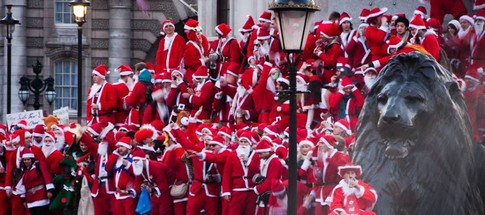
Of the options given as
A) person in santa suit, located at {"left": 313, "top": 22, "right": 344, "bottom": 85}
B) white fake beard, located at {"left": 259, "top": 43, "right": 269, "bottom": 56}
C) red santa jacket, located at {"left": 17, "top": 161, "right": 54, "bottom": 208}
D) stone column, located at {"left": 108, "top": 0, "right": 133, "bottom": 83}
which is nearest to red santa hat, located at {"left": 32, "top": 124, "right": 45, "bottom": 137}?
red santa jacket, located at {"left": 17, "top": 161, "right": 54, "bottom": 208}

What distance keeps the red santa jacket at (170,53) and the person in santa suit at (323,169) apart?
7063 millimetres

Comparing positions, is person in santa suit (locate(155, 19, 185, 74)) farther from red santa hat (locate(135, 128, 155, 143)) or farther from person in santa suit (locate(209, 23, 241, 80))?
red santa hat (locate(135, 128, 155, 143))

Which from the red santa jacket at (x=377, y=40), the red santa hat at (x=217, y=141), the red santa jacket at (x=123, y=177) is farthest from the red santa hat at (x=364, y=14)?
the red santa jacket at (x=123, y=177)

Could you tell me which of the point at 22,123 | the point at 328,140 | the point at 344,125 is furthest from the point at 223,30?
the point at 328,140

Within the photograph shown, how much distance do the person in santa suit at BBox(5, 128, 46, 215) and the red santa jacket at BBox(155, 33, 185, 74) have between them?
239 cm

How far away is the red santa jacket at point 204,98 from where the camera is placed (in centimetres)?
2603

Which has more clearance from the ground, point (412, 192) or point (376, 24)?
point (376, 24)

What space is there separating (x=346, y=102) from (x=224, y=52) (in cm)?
459

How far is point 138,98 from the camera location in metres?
27.0

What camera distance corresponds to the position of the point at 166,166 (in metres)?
24.6

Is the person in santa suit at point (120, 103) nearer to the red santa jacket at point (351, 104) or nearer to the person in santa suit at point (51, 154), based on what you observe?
the person in santa suit at point (51, 154)

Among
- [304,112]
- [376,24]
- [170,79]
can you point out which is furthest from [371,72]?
[170,79]

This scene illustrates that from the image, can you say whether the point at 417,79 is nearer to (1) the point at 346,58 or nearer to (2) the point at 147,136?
(1) the point at 346,58

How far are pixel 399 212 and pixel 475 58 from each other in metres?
8.73
